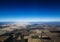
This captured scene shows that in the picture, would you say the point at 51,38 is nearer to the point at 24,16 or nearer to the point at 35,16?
the point at 35,16

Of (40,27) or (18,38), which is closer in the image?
(18,38)

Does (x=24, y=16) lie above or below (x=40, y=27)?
above

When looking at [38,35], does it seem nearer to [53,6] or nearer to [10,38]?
[10,38]

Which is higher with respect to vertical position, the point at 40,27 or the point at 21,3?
the point at 21,3

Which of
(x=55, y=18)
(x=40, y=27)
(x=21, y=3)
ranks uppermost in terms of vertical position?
(x=21, y=3)

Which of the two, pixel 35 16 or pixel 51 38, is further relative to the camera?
pixel 35 16

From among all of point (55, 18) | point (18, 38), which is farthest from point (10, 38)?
point (55, 18)

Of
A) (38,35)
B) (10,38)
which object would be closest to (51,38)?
(38,35)

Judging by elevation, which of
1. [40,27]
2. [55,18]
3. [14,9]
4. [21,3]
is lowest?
[40,27]
